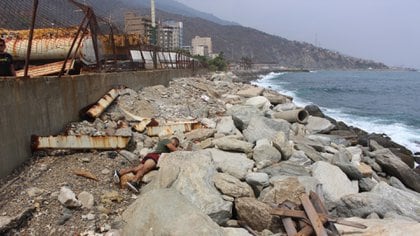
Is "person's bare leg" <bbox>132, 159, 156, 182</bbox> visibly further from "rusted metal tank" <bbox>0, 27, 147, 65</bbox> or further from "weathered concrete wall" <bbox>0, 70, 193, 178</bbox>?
"rusted metal tank" <bbox>0, 27, 147, 65</bbox>

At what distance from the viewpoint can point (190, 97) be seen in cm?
1305

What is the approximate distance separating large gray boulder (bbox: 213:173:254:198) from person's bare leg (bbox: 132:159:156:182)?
1063mm

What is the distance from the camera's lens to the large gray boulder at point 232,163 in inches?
241

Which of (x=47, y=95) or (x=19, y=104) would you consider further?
(x=47, y=95)

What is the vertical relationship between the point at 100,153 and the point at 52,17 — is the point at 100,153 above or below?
below

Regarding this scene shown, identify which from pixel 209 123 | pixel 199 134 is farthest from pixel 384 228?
pixel 209 123

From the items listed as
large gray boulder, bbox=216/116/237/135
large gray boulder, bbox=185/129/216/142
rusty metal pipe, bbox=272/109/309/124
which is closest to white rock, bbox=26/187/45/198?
large gray boulder, bbox=185/129/216/142

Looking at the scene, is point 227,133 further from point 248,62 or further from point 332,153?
point 248,62

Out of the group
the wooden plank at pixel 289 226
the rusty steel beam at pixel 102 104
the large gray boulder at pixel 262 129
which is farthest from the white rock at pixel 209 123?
the wooden plank at pixel 289 226

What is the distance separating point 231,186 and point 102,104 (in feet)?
14.0

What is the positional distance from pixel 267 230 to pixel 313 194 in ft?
2.92

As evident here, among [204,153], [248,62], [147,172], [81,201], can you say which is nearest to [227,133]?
[204,153]

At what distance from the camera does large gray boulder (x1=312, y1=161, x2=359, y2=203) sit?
6.16m

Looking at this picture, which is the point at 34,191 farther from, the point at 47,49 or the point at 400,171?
the point at 400,171
